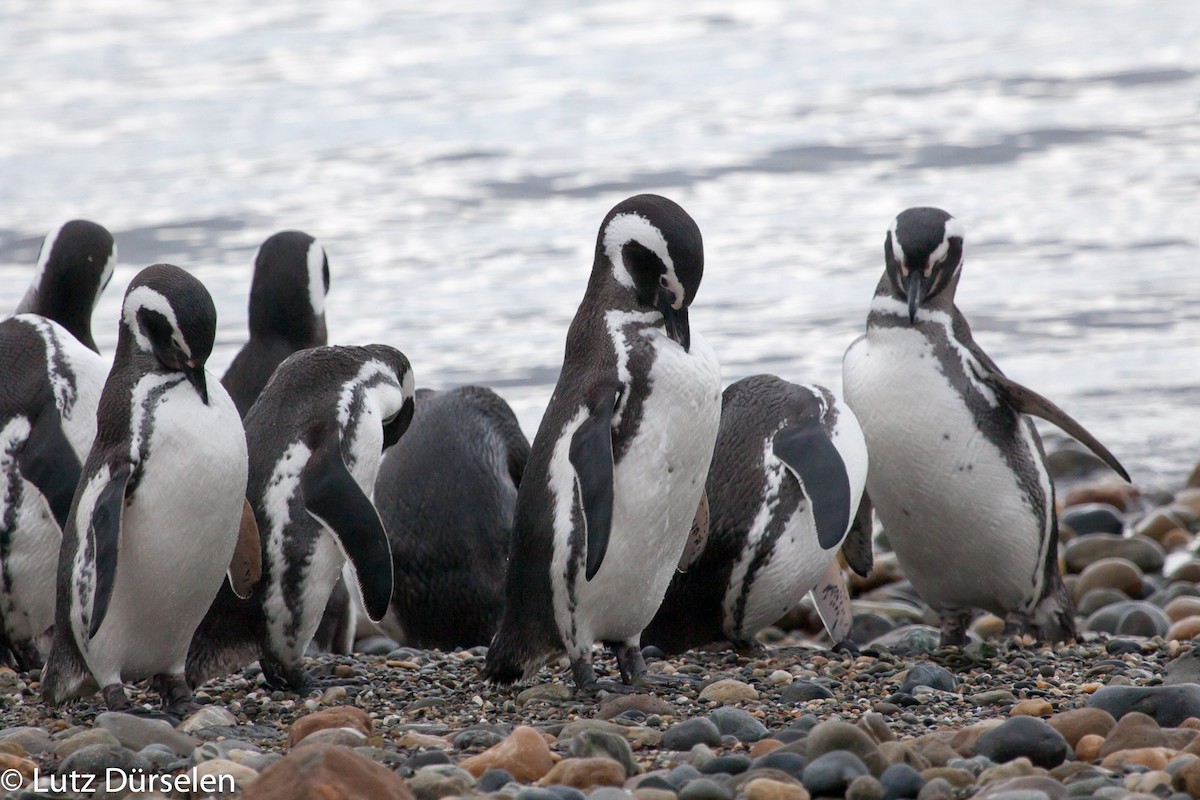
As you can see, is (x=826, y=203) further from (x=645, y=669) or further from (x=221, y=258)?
(x=645, y=669)

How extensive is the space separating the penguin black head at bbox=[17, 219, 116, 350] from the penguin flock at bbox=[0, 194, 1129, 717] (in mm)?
11

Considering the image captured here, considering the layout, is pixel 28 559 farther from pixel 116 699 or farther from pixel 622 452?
pixel 622 452

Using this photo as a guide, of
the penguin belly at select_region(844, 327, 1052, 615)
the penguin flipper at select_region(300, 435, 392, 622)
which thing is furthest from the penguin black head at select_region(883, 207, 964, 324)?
the penguin flipper at select_region(300, 435, 392, 622)

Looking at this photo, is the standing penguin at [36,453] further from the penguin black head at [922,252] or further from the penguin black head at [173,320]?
the penguin black head at [922,252]

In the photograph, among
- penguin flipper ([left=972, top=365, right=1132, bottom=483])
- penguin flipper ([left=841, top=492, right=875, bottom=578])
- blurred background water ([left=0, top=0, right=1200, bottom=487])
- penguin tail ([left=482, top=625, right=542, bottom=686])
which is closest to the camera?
penguin tail ([left=482, top=625, right=542, bottom=686])

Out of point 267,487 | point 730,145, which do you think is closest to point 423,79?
point 730,145

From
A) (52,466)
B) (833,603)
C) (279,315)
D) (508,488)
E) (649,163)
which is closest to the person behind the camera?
(52,466)

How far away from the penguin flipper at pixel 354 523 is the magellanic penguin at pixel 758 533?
1.34 m

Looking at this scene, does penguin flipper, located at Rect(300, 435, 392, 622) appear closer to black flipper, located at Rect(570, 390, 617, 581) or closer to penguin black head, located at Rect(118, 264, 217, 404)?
penguin black head, located at Rect(118, 264, 217, 404)

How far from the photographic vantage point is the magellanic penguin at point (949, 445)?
254 inches

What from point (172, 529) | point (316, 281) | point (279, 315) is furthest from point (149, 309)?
point (316, 281)

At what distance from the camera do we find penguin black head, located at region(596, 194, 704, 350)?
506 centimetres

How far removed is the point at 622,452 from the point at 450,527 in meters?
1.62

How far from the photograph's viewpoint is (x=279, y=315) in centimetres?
739
